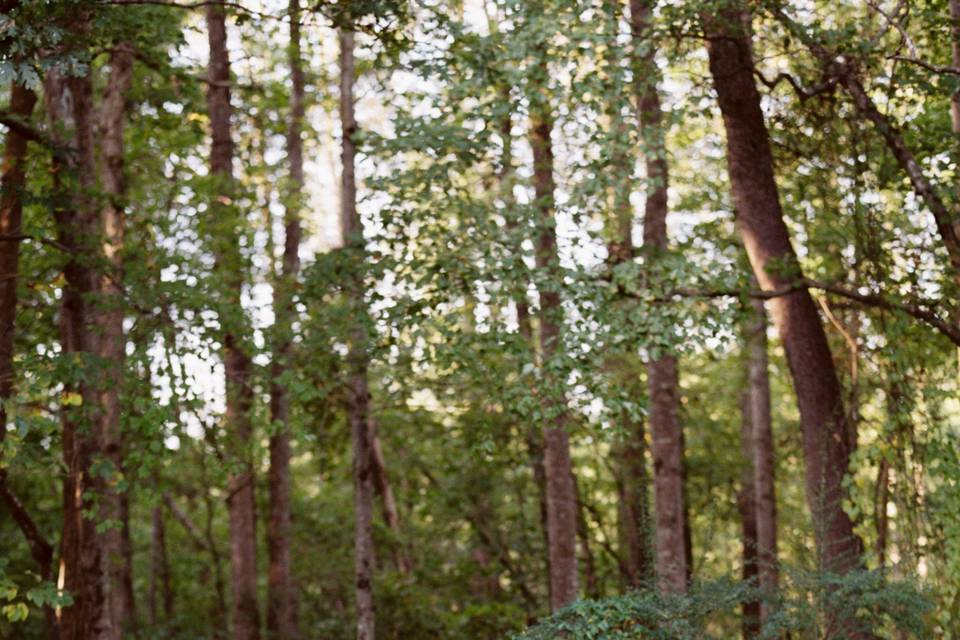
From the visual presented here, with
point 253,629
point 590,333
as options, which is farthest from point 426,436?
point 590,333

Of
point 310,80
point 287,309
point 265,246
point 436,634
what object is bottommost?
point 436,634

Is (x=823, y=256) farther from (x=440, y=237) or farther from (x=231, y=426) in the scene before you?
(x=231, y=426)

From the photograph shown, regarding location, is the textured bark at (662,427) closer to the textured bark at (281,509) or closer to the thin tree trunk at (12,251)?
the textured bark at (281,509)

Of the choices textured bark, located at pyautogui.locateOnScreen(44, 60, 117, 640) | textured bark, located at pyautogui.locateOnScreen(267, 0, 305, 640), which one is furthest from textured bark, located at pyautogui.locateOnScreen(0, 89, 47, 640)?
textured bark, located at pyautogui.locateOnScreen(267, 0, 305, 640)

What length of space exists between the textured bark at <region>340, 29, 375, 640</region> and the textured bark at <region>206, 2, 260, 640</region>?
49.6 inches

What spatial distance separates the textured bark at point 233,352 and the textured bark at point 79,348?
1.37 m

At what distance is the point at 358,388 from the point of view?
14633 mm

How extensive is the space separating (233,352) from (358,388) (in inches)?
61.2

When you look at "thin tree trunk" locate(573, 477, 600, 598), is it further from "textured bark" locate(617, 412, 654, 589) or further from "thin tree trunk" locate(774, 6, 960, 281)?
"thin tree trunk" locate(774, 6, 960, 281)

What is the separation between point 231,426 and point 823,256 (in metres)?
6.80

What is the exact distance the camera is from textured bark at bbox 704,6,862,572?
1137cm

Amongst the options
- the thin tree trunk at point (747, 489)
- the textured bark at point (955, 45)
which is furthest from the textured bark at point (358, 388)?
the thin tree trunk at point (747, 489)

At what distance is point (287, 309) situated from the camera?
1352cm

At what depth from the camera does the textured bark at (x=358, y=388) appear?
43.5 ft
